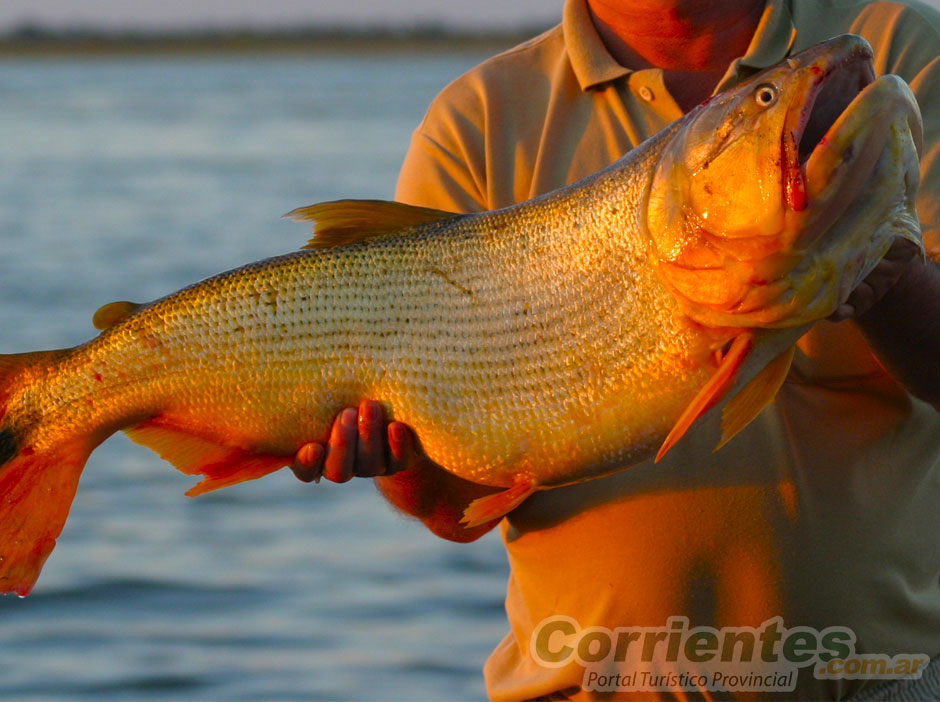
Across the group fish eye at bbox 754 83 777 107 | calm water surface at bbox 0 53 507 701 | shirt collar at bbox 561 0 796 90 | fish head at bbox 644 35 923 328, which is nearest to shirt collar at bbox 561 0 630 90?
shirt collar at bbox 561 0 796 90

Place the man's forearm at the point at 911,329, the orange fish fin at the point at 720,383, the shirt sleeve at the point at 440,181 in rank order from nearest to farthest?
the orange fish fin at the point at 720,383
the man's forearm at the point at 911,329
the shirt sleeve at the point at 440,181

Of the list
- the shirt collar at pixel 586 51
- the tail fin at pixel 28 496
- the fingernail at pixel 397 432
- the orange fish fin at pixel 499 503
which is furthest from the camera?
the shirt collar at pixel 586 51

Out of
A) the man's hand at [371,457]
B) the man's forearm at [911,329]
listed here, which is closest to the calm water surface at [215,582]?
the man's hand at [371,457]

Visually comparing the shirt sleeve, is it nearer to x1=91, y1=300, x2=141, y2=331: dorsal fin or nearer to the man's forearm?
x1=91, y1=300, x2=141, y2=331: dorsal fin

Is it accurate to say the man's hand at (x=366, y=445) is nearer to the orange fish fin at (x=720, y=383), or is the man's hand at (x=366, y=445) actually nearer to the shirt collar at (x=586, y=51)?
the orange fish fin at (x=720, y=383)

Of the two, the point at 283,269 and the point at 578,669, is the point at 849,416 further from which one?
the point at 283,269

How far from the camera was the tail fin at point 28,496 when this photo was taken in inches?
137

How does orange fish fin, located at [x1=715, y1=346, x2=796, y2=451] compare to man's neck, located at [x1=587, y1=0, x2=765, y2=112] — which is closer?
orange fish fin, located at [x1=715, y1=346, x2=796, y2=451]

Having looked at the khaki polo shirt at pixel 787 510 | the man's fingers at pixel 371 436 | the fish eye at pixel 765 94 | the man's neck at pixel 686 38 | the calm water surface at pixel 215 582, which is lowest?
the calm water surface at pixel 215 582

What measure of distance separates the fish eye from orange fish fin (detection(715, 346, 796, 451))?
499mm

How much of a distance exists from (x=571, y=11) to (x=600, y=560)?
58.2 inches

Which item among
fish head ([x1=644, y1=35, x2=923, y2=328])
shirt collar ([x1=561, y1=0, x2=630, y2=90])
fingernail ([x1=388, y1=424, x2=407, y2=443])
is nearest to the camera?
fish head ([x1=644, y1=35, x2=923, y2=328])

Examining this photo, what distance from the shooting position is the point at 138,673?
706cm

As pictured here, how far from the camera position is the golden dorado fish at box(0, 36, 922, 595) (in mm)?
2680
